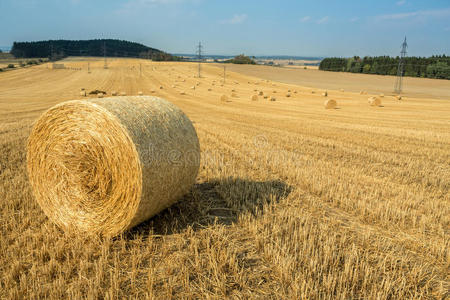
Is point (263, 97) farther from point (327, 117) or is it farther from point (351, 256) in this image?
point (351, 256)

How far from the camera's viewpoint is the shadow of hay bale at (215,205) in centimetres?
465

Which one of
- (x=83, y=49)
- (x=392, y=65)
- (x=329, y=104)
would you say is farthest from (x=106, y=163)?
(x=83, y=49)

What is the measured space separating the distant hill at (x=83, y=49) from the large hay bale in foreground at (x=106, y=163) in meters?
91.4

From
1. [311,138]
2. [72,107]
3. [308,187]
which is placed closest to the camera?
[72,107]

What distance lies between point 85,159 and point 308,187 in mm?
4333

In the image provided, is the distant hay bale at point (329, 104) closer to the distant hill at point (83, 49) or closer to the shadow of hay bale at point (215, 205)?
the shadow of hay bale at point (215, 205)

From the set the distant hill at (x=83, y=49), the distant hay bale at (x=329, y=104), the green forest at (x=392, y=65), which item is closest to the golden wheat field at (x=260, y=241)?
the distant hay bale at (x=329, y=104)

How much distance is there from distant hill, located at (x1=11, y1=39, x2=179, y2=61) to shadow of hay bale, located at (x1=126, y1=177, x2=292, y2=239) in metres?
90.6

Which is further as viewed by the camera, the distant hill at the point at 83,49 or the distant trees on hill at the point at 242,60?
the distant hill at the point at 83,49

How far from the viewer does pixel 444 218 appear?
499 centimetres

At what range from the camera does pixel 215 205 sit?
545cm

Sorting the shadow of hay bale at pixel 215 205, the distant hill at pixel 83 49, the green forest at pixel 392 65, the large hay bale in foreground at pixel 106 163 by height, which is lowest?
the shadow of hay bale at pixel 215 205

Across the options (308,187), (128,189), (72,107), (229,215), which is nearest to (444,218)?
(308,187)

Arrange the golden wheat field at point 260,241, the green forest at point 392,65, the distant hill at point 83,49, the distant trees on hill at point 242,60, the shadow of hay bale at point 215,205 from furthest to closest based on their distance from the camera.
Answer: the distant hill at point 83,49
the distant trees on hill at point 242,60
the green forest at point 392,65
the shadow of hay bale at point 215,205
the golden wheat field at point 260,241
